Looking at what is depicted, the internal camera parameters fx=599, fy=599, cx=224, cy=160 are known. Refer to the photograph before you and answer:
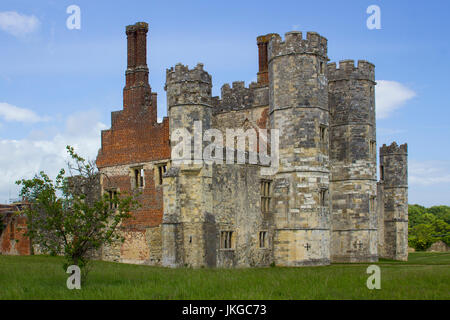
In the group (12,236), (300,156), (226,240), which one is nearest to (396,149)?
(300,156)

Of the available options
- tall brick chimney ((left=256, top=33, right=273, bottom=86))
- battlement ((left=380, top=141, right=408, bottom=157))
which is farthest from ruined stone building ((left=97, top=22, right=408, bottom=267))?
battlement ((left=380, top=141, right=408, bottom=157))

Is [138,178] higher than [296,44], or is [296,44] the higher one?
[296,44]

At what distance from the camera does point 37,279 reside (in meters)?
19.0

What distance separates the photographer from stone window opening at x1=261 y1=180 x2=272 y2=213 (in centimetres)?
2862

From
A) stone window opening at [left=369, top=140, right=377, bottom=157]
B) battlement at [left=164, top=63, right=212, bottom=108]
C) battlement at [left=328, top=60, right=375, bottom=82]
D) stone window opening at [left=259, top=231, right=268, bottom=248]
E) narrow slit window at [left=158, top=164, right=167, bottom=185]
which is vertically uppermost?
battlement at [left=328, top=60, right=375, bottom=82]

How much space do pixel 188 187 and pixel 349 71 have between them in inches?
534

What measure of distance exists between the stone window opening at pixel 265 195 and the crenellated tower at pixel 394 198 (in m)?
14.6

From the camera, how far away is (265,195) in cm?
2878

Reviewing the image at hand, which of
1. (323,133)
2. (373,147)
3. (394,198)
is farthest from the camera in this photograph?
(394,198)

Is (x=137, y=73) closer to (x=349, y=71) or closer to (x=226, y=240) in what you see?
(x=226, y=240)

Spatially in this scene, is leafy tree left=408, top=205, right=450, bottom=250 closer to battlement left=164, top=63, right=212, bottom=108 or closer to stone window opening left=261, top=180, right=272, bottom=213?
stone window opening left=261, top=180, right=272, bottom=213

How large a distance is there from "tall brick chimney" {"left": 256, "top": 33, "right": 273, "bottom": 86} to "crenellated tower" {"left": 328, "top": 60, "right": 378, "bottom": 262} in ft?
12.1
